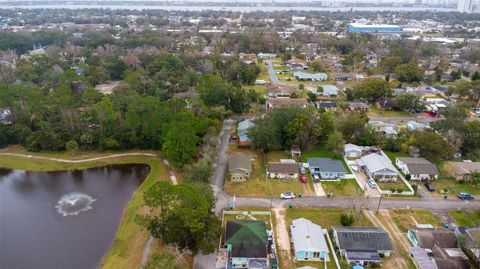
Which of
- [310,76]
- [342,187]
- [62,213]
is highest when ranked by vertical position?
[310,76]

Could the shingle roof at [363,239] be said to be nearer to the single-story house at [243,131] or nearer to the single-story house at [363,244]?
the single-story house at [363,244]

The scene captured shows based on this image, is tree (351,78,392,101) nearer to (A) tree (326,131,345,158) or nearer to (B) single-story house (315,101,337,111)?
(B) single-story house (315,101,337,111)

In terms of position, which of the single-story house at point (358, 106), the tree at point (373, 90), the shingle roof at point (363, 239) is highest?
the tree at point (373, 90)

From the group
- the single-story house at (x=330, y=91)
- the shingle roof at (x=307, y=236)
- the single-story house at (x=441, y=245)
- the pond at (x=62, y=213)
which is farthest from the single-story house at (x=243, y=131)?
the single-story house at (x=330, y=91)

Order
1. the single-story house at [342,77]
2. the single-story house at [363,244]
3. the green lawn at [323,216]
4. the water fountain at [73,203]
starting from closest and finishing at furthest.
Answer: the single-story house at [363,244]
the green lawn at [323,216]
the water fountain at [73,203]
the single-story house at [342,77]

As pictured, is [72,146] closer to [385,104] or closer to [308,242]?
[308,242]

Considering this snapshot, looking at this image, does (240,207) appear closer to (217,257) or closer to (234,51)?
(217,257)

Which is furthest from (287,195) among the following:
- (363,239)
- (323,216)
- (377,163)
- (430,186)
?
(430,186)
